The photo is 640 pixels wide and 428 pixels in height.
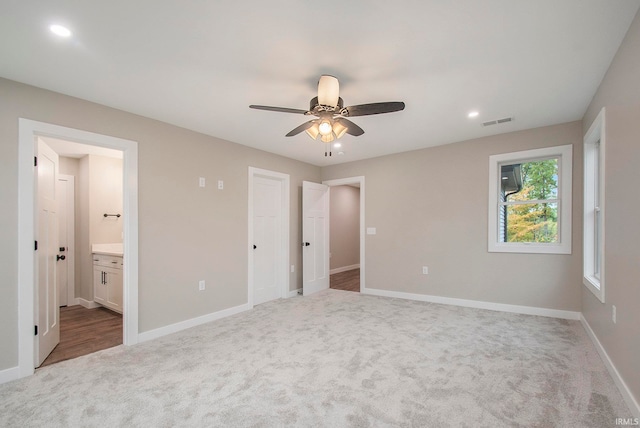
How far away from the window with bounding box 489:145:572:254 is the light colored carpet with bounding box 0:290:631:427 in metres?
1.03

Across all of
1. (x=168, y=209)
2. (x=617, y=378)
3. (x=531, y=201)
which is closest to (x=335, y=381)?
(x=617, y=378)

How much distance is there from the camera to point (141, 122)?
3201 millimetres

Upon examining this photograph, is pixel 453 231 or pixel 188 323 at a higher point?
pixel 453 231

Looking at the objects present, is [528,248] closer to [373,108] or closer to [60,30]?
[373,108]

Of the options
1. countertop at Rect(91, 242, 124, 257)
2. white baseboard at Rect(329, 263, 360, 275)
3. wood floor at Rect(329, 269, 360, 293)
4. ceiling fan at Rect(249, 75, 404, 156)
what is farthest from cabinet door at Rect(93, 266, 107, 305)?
white baseboard at Rect(329, 263, 360, 275)

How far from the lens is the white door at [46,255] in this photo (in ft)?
8.52

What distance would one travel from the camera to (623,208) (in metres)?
2.06

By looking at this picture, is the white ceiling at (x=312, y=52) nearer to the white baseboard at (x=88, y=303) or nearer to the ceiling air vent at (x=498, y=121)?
the ceiling air vent at (x=498, y=121)

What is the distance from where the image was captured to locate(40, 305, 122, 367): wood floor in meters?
2.90

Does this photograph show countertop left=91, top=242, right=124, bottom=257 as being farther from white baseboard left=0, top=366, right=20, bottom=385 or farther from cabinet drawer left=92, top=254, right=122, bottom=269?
white baseboard left=0, top=366, right=20, bottom=385

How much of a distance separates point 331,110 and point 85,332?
3852 mm

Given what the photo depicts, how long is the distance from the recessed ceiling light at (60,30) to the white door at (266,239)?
2.96 meters

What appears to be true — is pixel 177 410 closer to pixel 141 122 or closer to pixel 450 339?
pixel 450 339

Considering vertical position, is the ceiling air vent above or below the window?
above
